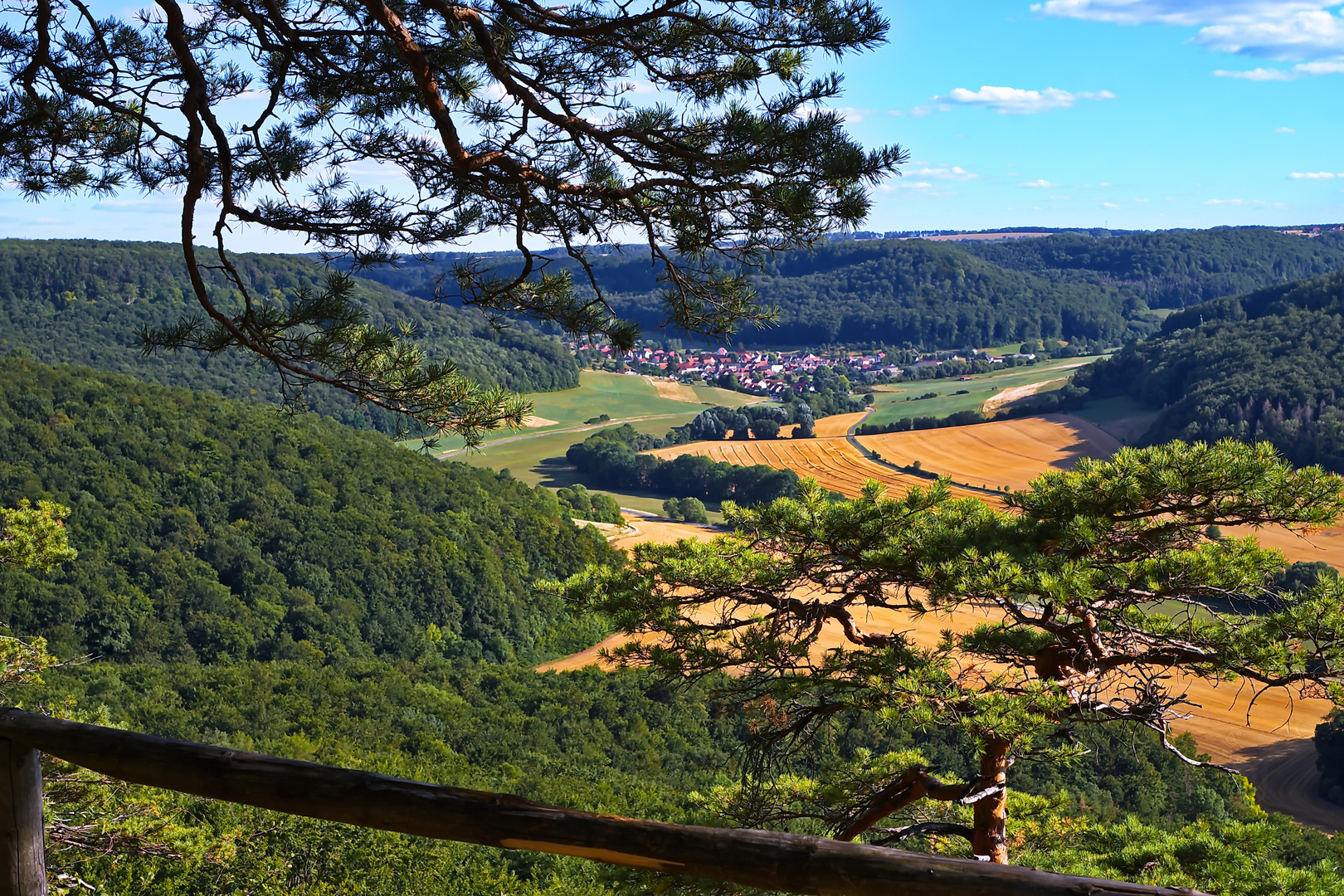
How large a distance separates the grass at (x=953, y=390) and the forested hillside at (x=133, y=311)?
21705 millimetres

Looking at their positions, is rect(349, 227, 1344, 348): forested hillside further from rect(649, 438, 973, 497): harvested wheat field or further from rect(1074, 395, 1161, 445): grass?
rect(1074, 395, 1161, 445): grass

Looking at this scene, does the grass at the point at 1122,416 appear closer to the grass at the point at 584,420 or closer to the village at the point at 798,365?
the village at the point at 798,365

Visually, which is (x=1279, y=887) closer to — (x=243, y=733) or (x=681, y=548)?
(x=681, y=548)

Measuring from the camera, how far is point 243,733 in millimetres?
16203

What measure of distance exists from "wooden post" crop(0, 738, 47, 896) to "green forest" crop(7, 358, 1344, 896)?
2950mm

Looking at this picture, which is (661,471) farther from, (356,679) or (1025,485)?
(356,679)

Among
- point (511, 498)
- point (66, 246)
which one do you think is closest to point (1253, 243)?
point (511, 498)

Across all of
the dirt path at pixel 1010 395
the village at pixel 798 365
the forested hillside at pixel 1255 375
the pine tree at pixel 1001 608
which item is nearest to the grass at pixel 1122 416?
the forested hillside at pixel 1255 375

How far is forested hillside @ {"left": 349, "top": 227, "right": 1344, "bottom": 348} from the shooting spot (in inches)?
2931

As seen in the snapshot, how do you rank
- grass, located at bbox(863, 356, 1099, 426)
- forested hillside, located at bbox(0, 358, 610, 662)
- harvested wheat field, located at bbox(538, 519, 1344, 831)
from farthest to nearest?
grass, located at bbox(863, 356, 1099, 426) < forested hillside, located at bbox(0, 358, 610, 662) < harvested wheat field, located at bbox(538, 519, 1344, 831)

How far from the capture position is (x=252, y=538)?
30.0m

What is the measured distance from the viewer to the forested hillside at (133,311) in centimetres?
4541

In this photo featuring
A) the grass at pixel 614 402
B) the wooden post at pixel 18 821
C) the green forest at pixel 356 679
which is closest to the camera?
the wooden post at pixel 18 821

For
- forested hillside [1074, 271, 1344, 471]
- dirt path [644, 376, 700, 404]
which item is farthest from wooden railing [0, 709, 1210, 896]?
dirt path [644, 376, 700, 404]
